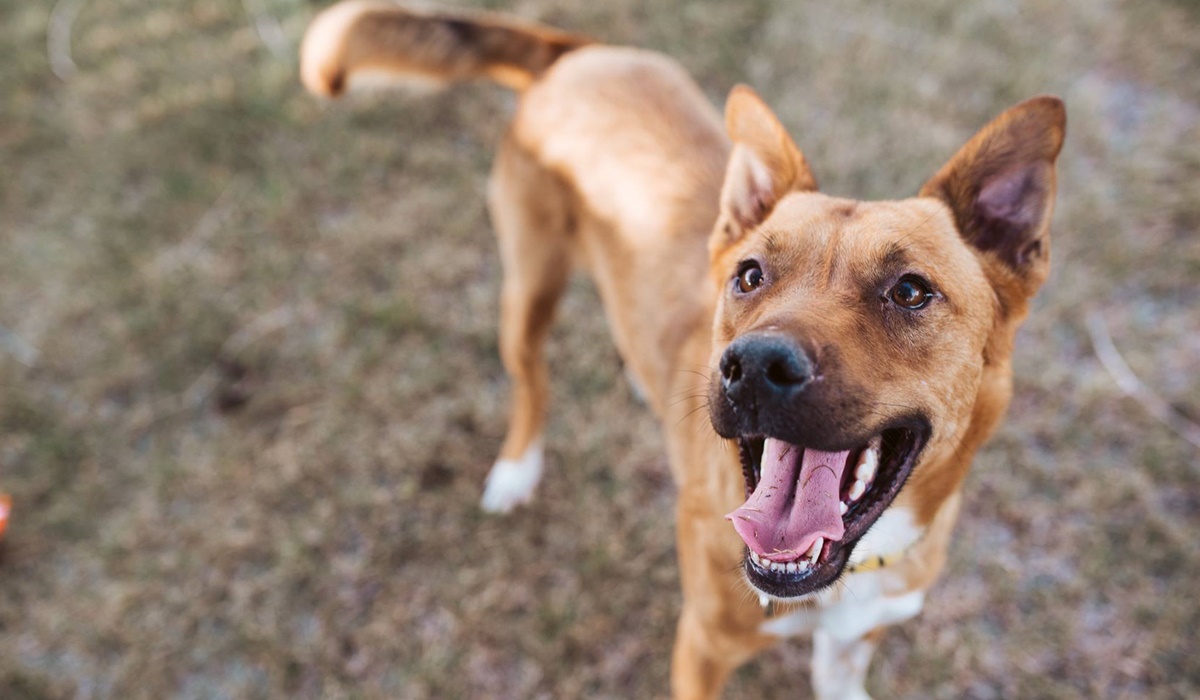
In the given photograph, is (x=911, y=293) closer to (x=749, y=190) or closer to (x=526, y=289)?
(x=749, y=190)

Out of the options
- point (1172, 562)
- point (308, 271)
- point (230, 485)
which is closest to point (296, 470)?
point (230, 485)

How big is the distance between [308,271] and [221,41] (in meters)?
2.08

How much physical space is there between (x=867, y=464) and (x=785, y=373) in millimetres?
449

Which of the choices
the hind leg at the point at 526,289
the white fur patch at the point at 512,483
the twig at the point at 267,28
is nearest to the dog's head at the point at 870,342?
the hind leg at the point at 526,289

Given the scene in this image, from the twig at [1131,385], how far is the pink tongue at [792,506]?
2.48 m

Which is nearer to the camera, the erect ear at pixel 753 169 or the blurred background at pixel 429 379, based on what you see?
the erect ear at pixel 753 169

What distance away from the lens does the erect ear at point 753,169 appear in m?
2.27

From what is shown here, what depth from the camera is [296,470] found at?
377 centimetres

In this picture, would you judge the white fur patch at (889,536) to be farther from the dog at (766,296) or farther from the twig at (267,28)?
the twig at (267,28)

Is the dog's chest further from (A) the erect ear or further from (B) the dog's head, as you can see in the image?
(A) the erect ear

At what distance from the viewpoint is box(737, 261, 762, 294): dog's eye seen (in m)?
2.06

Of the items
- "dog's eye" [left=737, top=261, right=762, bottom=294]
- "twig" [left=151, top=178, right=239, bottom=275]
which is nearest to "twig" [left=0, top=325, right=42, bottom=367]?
"twig" [left=151, top=178, right=239, bottom=275]

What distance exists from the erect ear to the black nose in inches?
29.1

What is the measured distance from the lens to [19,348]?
4.25 meters
